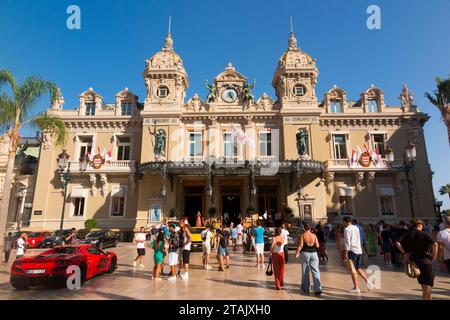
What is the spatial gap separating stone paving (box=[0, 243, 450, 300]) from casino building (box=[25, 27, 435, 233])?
1361 cm

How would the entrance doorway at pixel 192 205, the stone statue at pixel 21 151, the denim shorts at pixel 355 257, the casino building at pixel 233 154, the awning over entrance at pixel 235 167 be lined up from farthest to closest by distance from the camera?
the stone statue at pixel 21 151
the entrance doorway at pixel 192 205
the casino building at pixel 233 154
the awning over entrance at pixel 235 167
the denim shorts at pixel 355 257

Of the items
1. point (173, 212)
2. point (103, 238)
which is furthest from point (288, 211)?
point (103, 238)

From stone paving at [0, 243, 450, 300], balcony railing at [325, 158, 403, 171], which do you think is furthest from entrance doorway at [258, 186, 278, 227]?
stone paving at [0, 243, 450, 300]

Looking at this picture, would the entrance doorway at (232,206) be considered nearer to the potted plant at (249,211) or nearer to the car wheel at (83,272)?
the potted plant at (249,211)

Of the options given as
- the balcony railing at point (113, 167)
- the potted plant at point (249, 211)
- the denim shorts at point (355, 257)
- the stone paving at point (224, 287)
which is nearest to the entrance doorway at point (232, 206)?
the potted plant at point (249, 211)

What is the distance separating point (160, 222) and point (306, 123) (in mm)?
16192

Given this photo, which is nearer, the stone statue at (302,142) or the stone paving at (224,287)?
the stone paving at (224,287)

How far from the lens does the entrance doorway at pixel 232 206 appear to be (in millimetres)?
25891

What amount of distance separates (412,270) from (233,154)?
20.4 meters

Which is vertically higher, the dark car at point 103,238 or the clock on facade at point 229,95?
the clock on facade at point 229,95

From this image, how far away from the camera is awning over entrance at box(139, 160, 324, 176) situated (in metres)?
22.4

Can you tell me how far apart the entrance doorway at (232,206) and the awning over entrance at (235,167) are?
411 cm

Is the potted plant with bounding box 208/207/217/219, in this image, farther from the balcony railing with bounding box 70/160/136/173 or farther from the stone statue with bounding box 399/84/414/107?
the stone statue with bounding box 399/84/414/107

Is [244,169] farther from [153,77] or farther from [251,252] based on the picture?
[153,77]
